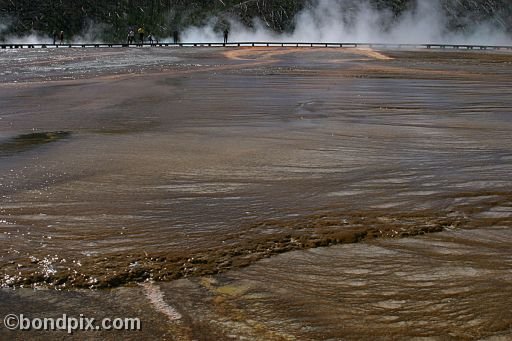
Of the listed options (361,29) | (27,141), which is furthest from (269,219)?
(361,29)

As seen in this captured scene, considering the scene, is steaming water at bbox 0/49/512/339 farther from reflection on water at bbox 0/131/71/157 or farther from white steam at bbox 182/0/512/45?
white steam at bbox 182/0/512/45

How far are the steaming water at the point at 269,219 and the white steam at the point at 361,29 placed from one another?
275 feet

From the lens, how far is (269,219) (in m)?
3.60

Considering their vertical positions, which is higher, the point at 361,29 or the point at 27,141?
the point at 361,29

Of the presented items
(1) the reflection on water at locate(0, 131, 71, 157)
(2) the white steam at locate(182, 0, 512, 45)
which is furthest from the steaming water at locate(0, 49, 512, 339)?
(2) the white steam at locate(182, 0, 512, 45)

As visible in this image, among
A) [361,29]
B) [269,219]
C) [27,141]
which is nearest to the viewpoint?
[269,219]

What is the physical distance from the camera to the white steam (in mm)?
92688

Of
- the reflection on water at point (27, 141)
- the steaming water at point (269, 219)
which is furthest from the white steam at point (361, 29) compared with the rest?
the reflection on water at point (27, 141)

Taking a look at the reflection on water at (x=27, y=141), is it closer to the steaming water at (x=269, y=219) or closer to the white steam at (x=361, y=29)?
the steaming water at (x=269, y=219)

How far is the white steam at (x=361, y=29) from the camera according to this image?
92.7m

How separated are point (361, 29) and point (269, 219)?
320 ft

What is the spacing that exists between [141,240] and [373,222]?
4.67 ft

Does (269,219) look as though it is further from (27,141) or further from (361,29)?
(361,29)

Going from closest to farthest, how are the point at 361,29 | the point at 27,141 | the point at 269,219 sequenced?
1. the point at 269,219
2. the point at 27,141
3. the point at 361,29
